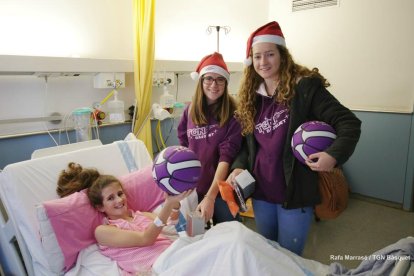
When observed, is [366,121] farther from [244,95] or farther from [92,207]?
[92,207]

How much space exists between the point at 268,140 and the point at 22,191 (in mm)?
1303

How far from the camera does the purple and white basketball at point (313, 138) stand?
1.18m

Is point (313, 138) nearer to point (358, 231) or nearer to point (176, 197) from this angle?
point (176, 197)

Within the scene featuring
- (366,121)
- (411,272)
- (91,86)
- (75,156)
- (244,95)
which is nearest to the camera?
(411,272)

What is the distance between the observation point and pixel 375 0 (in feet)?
10.4

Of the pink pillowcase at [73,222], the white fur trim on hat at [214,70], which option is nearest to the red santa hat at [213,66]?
the white fur trim on hat at [214,70]

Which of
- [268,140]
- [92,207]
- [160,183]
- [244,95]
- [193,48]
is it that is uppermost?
[193,48]

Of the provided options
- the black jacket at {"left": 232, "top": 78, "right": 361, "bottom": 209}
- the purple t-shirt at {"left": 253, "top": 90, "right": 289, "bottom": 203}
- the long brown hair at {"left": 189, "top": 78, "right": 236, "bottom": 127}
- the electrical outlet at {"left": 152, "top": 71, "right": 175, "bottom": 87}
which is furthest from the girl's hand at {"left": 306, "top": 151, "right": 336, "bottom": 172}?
the electrical outlet at {"left": 152, "top": 71, "right": 175, "bottom": 87}

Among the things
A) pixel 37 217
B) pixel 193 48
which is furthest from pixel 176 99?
pixel 37 217

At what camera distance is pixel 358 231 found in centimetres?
290

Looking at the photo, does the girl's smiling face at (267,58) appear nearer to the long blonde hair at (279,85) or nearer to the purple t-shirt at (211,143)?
the long blonde hair at (279,85)

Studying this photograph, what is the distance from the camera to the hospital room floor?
8.35 ft

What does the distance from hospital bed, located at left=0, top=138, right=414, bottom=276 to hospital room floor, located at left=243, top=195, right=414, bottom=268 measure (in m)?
1.34

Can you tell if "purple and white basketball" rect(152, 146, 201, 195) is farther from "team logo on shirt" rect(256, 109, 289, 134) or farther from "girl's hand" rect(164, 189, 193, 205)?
"team logo on shirt" rect(256, 109, 289, 134)
